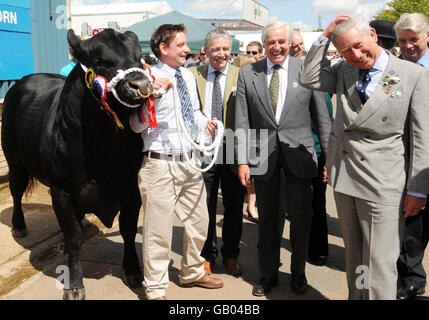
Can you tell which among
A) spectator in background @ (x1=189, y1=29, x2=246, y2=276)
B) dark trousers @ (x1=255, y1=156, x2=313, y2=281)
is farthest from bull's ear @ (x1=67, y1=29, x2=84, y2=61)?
dark trousers @ (x1=255, y1=156, x2=313, y2=281)

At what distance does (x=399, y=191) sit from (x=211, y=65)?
6.34 ft

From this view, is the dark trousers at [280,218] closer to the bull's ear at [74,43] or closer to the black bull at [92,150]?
the black bull at [92,150]

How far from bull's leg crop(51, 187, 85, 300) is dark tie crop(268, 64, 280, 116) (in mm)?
1761

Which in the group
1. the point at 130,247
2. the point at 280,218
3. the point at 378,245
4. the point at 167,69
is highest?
the point at 167,69

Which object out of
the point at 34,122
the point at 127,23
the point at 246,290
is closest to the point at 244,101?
the point at 246,290

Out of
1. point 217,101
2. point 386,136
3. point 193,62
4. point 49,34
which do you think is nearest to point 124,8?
→ point 193,62

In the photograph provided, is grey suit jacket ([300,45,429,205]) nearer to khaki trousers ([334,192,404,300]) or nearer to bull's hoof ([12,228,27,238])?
khaki trousers ([334,192,404,300])

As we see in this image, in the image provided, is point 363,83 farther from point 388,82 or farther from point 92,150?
point 92,150

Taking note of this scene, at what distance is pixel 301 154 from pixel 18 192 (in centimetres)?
320

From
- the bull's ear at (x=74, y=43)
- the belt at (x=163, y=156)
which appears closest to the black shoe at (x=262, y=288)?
the belt at (x=163, y=156)

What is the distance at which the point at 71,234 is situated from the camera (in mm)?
3314

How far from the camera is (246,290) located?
3.50m

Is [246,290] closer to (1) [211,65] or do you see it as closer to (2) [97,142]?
(2) [97,142]

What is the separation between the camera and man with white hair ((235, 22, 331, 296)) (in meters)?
3.21
